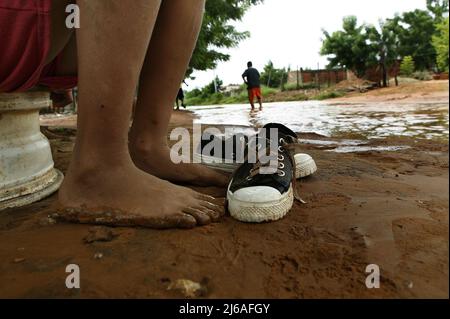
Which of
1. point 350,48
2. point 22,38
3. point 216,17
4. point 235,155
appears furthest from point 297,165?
point 350,48

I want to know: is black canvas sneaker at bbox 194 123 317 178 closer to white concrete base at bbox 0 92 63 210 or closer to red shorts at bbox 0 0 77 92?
white concrete base at bbox 0 92 63 210

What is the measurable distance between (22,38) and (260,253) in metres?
0.91

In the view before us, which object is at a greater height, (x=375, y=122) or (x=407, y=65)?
(x=407, y=65)

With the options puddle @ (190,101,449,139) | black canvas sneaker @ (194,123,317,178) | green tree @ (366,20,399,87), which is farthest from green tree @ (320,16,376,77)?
black canvas sneaker @ (194,123,317,178)

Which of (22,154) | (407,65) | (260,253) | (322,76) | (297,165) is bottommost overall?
(260,253)

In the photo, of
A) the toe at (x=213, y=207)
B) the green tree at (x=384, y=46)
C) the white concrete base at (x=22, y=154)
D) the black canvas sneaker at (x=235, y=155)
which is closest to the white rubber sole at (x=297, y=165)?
the black canvas sneaker at (x=235, y=155)

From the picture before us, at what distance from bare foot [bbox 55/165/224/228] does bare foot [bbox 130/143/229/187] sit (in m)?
0.31

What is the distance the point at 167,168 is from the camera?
1.38m

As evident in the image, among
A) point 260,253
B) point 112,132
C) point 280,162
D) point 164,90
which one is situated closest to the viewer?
point 260,253

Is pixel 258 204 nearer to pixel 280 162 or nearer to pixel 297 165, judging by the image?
pixel 280 162

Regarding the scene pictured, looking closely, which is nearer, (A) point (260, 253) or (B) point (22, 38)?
(A) point (260, 253)

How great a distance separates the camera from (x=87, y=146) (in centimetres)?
101

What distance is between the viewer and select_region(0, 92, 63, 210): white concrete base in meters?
1.29
